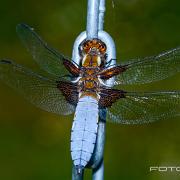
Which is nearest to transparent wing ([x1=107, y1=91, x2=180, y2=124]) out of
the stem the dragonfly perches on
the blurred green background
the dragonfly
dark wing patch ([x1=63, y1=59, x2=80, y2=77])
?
the dragonfly

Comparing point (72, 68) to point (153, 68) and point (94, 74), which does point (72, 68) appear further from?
point (153, 68)

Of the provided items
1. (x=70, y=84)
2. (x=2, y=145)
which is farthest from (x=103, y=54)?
(x=2, y=145)

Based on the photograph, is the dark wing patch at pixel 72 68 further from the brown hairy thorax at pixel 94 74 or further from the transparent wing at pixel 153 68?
the transparent wing at pixel 153 68

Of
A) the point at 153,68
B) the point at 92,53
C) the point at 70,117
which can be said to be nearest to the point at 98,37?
the point at 92,53

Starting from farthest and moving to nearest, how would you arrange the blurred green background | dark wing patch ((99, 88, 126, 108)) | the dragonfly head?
the blurred green background → dark wing patch ((99, 88, 126, 108)) → the dragonfly head

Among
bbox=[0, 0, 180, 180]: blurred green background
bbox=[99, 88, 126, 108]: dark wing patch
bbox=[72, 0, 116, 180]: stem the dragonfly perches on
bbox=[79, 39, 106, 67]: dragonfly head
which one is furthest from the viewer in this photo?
bbox=[0, 0, 180, 180]: blurred green background

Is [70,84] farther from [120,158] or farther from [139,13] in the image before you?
[139,13]

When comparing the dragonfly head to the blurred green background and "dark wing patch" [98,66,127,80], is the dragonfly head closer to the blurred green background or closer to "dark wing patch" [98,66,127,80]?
"dark wing patch" [98,66,127,80]
